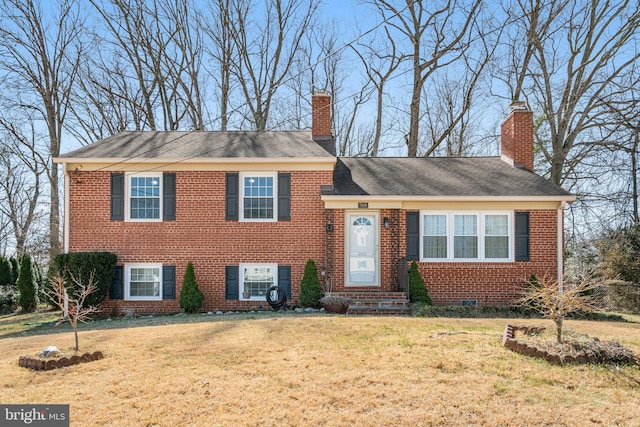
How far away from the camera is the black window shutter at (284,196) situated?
47.9 ft

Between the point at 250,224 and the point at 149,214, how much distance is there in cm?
284

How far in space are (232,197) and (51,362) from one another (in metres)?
7.75

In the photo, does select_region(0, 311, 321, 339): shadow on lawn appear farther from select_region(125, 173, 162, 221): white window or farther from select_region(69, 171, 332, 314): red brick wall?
select_region(125, 173, 162, 221): white window

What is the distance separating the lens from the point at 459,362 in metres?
7.00

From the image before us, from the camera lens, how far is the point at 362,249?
1466 centimetres

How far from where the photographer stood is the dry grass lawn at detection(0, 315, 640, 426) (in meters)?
5.48

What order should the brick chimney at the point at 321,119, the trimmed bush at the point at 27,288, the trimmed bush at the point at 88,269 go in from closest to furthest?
the trimmed bush at the point at 88,269
the brick chimney at the point at 321,119
the trimmed bush at the point at 27,288

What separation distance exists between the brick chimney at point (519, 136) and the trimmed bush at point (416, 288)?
546cm

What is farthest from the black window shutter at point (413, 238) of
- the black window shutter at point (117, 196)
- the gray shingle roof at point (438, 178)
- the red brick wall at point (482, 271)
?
the black window shutter at point (117, 196)

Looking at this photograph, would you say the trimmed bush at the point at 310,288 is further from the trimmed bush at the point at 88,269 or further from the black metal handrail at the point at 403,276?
the trimmed bush at the point at 88,269

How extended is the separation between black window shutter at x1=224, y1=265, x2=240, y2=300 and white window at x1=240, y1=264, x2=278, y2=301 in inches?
4.4

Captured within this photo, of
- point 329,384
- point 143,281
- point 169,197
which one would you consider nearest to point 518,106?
point 169,197

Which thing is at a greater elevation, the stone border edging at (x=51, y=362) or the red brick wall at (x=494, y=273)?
the red brick wall at (x=494, y=273)

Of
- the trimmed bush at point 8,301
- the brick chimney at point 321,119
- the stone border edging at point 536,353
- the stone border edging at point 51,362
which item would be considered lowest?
Result: the trimmed bush at point 8,301
